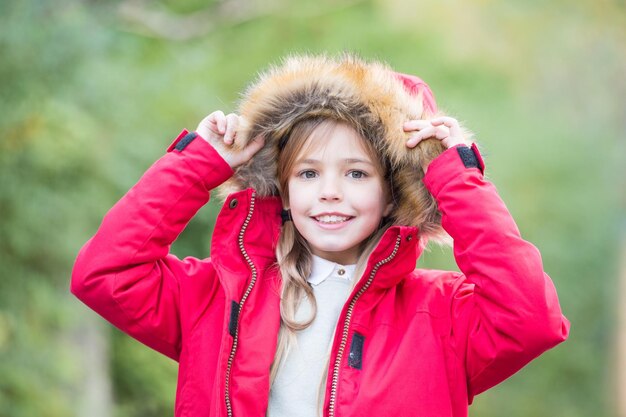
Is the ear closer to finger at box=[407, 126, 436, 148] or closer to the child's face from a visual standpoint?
the child's face

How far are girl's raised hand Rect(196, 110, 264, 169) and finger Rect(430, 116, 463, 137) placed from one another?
57 cm

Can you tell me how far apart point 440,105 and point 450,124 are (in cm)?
663

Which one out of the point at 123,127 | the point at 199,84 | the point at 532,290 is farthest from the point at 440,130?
the point at 199,84

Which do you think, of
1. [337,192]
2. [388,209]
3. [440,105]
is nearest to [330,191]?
[337,192]

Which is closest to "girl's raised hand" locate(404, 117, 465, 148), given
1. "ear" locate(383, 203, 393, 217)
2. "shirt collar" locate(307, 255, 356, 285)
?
"ear" locate(383, 203, 393, 217)

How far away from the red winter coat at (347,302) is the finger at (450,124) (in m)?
0.07

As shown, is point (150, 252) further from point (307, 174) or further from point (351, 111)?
point (351, 111)

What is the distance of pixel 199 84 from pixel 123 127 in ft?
5.68

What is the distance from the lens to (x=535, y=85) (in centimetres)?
1212

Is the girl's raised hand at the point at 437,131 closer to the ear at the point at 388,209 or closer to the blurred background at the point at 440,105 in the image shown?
the ear at the point at 388,209

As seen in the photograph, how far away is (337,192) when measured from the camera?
2.79 metres

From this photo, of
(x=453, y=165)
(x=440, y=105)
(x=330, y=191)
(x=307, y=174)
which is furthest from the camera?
(x=440, y=105)

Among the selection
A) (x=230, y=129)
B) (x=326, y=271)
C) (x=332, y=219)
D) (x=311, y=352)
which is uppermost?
(x=230, y=129)

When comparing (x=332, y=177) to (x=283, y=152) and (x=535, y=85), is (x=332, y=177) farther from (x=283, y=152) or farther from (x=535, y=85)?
(x=535, y=85)
